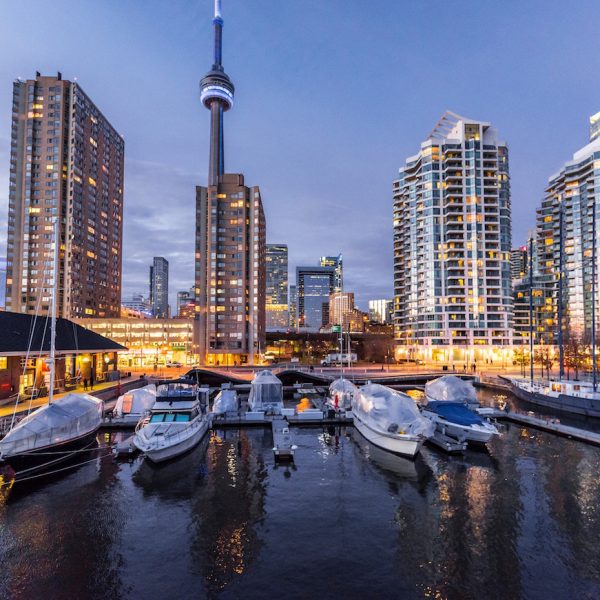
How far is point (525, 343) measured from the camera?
13938 cm

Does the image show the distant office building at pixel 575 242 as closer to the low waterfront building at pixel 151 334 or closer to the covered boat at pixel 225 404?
the low waterfront building at pixel 151 334

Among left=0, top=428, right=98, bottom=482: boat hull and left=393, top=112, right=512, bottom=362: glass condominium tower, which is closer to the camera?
left=0, top=428, right=98, bottom=482: boat hull

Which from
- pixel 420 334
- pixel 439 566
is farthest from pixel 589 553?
pixel 420 334

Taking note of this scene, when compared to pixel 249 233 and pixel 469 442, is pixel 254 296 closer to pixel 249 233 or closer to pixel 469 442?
pixel 249 233

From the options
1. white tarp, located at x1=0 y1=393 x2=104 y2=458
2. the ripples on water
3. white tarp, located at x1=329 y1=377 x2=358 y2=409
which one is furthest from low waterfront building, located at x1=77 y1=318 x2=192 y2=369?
the ripples on water

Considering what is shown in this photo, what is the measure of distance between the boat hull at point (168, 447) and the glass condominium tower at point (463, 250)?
113355 millimetres

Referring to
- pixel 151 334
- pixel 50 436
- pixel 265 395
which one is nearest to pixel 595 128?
pixel 265 395

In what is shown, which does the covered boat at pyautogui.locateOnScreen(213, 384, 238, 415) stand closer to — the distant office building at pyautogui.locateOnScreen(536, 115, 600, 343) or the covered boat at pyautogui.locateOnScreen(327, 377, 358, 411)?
the covered boat at pyautogui.locateOnScreen(327, 377, 358, 411)

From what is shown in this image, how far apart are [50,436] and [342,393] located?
34.0m

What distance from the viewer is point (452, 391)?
2061 inches

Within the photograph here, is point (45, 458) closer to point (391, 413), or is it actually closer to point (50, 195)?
point (391, 413)

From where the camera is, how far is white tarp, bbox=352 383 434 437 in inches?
1383

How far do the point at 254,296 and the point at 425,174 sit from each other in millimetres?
76826

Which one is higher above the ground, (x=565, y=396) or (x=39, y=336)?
(x=39, y=336)
